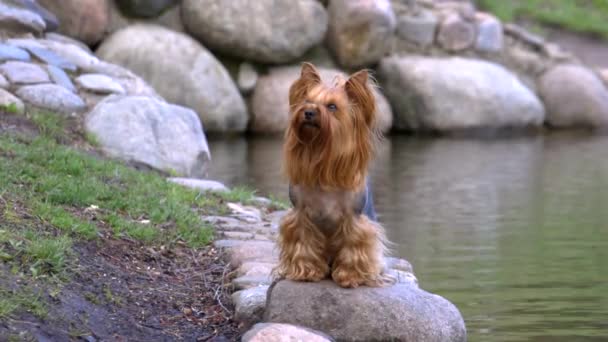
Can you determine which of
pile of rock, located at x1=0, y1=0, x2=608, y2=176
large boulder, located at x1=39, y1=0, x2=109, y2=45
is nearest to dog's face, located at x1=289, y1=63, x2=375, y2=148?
pile of rock, located at x1=0, y1=0, x2=608, y2=176

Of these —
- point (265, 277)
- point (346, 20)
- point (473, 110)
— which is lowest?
point (473, 110)

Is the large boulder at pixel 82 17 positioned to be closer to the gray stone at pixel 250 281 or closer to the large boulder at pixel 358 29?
the large boulder at pixel 358 29

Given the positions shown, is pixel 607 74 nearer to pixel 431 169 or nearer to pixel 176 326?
pixel 431 169

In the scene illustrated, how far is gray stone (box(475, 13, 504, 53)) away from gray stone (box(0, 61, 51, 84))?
1404 centimetres

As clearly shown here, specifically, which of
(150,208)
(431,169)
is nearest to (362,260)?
(150,208)

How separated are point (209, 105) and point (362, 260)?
46.1ft

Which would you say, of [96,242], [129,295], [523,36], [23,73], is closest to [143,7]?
[23,73]

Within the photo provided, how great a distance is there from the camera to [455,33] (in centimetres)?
2459

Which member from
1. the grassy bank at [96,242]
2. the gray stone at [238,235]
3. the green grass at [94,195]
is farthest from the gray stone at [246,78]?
the gray stone at [238,235]

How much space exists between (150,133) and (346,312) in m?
6.08

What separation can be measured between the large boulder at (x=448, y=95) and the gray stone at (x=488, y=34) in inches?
51.6

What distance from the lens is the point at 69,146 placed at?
11.2m

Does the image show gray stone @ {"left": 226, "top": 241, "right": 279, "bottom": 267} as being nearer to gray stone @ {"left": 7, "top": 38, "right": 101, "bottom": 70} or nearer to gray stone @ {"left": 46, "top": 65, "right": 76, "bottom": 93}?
gray stone @ {"left": 46, "top": 65, "right": 76, "bottom": 93}

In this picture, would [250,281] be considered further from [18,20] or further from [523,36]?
[523,36]
